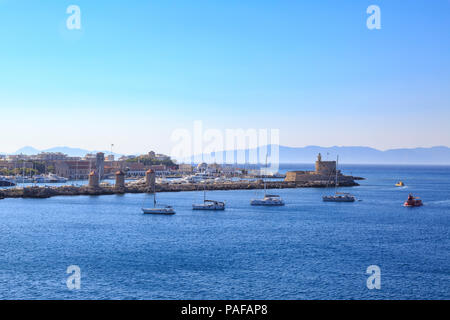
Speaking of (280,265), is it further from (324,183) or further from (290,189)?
(324,183)

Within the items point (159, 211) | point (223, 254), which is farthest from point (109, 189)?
point (223, 254)

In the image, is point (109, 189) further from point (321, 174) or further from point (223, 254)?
point (223, 254)

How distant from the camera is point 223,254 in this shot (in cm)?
2091

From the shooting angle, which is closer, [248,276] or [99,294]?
[99,294]

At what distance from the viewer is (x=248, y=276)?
17.0m

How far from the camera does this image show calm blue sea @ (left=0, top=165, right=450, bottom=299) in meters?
15.4

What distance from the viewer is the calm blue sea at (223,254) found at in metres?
15.4

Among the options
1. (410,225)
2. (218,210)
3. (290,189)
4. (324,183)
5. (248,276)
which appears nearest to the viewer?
(248,276)

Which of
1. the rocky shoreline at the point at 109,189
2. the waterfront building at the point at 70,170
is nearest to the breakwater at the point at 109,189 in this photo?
the rocky shoreline at the point at 109,189

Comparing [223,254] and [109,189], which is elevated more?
[109,189]

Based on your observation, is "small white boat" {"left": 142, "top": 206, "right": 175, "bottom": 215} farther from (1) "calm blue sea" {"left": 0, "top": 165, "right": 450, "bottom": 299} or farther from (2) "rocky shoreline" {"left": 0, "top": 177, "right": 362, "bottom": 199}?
(2) "rocky shoreline" {"left": 0, "top": 177, "right": 362, "bottom": 199}

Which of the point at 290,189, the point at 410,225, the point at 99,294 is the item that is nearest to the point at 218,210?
the point at 410,225

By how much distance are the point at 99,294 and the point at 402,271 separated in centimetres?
1181
